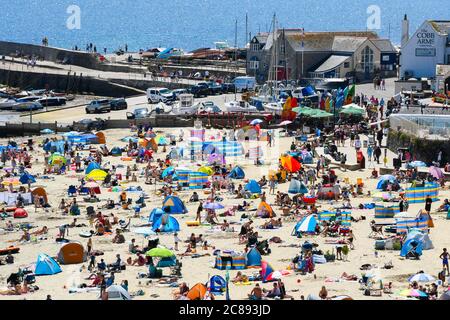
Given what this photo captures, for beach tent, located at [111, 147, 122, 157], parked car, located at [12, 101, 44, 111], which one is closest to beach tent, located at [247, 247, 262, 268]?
beach tent, located at [111, 147, 122, 157]

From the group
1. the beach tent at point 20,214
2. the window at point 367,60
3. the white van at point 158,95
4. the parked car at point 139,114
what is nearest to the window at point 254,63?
the window at point 367,60

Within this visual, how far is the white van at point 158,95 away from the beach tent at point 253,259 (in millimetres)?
32167

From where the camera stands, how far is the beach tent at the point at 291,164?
34.5 meters

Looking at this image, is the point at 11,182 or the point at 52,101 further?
the point at 52,101

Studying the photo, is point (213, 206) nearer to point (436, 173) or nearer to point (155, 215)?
point (155, 215)

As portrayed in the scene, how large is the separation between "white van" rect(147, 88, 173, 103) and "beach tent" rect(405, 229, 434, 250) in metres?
31.6

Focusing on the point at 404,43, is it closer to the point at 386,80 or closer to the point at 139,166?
the point at 386,80

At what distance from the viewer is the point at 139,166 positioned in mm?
38406

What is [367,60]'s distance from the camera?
57.0 metres

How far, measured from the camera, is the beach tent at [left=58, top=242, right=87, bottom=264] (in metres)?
22.9

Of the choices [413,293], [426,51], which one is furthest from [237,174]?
[426,51]

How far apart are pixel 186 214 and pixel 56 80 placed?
1577 inches

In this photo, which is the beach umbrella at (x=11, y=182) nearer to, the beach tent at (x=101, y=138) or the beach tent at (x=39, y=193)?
the beach tent at (x=39, y=193)

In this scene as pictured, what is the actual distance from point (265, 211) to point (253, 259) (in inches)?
245
